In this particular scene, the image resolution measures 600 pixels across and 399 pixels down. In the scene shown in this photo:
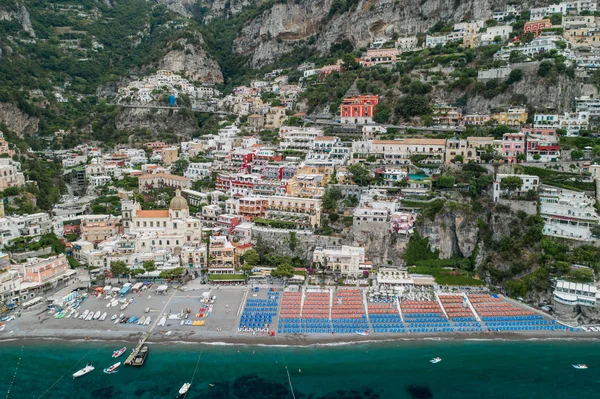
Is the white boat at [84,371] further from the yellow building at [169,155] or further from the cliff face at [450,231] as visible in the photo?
the yellow building at [169,155]

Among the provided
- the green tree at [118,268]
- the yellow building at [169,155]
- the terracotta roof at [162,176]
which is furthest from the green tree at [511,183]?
the yellow building at [169,155]

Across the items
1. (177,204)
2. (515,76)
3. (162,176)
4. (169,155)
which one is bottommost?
(177,204)

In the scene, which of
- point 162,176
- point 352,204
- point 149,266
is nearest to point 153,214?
point 149,266

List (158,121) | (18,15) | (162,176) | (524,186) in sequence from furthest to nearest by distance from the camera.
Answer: (18,15)
(158,121)
(162,176)
(524,186)

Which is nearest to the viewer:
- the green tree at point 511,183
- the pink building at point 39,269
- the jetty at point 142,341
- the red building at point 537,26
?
the jetty at point 142,341

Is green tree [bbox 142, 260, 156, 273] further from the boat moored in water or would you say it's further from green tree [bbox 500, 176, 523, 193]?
green tree [bbox 500, 176, 523, 193]

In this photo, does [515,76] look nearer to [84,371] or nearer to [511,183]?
[511,183]
